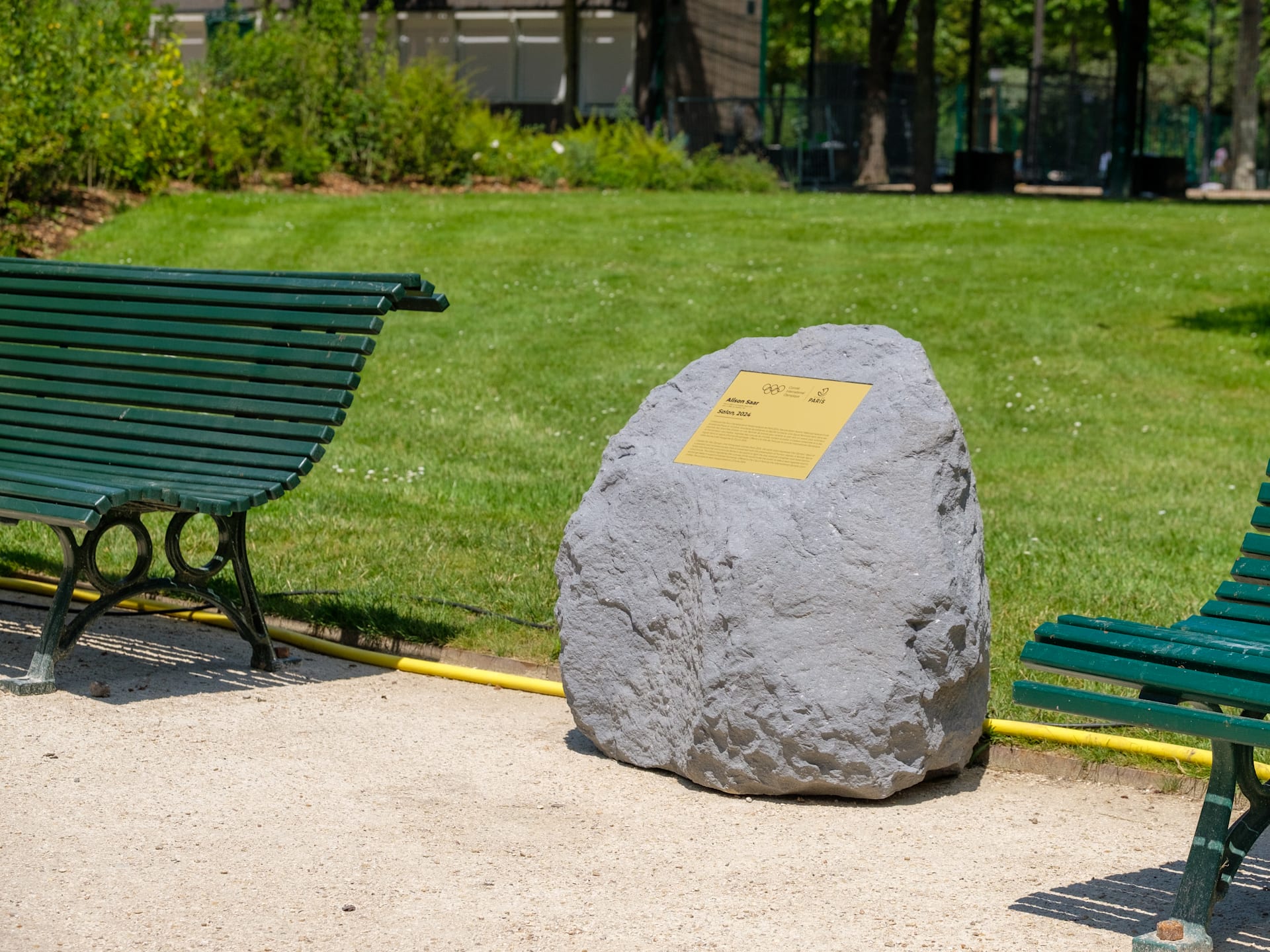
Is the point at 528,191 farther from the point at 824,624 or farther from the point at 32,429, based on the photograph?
the point at 824,624

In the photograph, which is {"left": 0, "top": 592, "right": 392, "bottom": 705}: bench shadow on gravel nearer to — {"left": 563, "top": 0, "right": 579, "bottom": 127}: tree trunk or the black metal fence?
the black metal fence

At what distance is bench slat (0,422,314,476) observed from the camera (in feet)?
17.0

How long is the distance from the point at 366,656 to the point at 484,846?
5.68 ft

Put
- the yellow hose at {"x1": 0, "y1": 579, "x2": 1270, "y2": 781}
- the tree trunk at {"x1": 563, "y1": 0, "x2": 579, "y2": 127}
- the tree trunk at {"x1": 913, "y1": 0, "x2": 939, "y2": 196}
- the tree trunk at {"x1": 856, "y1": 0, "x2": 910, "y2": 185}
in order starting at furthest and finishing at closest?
the tree trunk at {"x1": 563, "y1": 0, "x2": 579, "y2": 127}, the tree trunk at {"x1": 856, "y1": 0, "x2": 910, "y2": 185}, the tree trunk at {"x1": 913, "y1": 0, "x2": 939, "y2": 196}, the yellow hose at {"x1": 0, "y1": 579, "x2": 1270, "y2": 781}

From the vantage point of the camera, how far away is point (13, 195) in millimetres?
15016

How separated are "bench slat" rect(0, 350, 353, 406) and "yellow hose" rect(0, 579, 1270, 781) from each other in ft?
2.60

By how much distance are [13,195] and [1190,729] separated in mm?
14172

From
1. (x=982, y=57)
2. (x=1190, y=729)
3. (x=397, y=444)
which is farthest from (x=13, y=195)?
(x=982, y=57)

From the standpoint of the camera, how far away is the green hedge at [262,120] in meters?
14.5

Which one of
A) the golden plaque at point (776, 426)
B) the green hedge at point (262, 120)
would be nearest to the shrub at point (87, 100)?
the green hedge at point (262, 120)

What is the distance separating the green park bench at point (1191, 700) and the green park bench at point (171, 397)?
2536 millimetres

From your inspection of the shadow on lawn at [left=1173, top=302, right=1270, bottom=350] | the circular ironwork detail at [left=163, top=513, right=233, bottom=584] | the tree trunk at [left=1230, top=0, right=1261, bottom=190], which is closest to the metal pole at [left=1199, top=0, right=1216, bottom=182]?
the tree trunk at [left=1230, top=0, right=1261, bottom=190]

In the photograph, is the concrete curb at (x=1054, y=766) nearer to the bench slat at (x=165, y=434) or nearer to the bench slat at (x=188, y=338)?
the bench slat at (x=165, y=434)

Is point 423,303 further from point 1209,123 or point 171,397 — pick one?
point 1209,123
